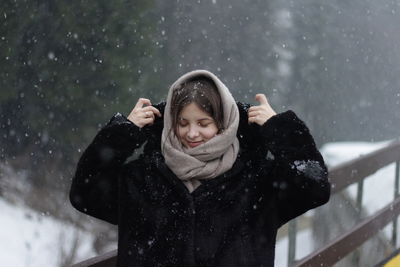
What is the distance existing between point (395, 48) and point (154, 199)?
24078 mm

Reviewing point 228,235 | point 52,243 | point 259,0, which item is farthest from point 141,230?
point 259,0

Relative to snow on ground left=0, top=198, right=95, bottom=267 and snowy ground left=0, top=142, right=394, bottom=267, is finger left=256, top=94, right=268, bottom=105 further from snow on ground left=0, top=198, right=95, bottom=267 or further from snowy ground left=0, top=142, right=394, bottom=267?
snow on ground left=0, top=198, right=95, bottom=267

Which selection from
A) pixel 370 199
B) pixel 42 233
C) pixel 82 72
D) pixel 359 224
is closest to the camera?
pixel 359 224

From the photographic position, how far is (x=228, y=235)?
5.70ft

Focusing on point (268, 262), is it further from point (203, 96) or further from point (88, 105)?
point (88, 105)

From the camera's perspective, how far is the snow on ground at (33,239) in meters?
7.94

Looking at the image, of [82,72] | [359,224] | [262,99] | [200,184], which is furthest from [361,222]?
[82,72]

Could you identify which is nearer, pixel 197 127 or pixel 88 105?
pixel 197 127

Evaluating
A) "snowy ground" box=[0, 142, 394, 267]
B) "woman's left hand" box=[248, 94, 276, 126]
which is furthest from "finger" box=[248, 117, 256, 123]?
"snowy ground" box=[0, 142, 394, 267]

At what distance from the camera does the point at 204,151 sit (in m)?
1.71

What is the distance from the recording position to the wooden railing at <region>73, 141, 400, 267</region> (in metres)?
3.36

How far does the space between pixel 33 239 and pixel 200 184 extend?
7079mm

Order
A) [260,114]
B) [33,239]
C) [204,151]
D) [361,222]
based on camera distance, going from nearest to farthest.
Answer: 1. [204,151]
2. [260,114]
3. [361,222]
4. [33,239]

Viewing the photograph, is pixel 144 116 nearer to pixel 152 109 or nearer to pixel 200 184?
pixel 152 109
